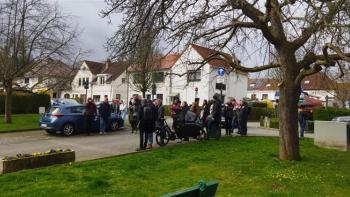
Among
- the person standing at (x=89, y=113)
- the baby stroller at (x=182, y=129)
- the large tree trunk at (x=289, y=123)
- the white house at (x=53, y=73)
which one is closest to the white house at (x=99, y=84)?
the white house at (x=53, y=73)

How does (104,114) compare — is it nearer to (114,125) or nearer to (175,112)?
(114,125)

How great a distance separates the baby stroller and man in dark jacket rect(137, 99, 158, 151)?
102cm

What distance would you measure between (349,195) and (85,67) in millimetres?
75599

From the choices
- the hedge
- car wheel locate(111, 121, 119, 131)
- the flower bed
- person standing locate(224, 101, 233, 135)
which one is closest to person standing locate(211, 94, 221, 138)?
person standing locate(224, 101, 233, 135)

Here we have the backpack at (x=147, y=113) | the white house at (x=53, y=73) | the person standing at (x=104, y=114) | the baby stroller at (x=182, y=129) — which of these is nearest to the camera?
the backpack at (x=147, y=113)

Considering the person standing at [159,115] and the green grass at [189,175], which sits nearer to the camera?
the green grass at [189,175]

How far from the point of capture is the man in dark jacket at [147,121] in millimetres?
16186

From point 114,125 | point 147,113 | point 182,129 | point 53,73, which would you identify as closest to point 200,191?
point 147,113

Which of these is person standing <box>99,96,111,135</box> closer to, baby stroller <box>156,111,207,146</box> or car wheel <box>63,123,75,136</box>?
car wheel <box>63,123,75,136</box>

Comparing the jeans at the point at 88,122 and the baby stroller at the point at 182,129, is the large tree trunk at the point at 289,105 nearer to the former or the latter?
the baby stroller at the point at 182,129

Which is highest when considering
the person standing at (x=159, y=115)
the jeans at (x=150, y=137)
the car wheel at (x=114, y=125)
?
the person standing at (x=159, y=115)

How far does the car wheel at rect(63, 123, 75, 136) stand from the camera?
72.5ft

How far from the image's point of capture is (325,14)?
11086 millimetres

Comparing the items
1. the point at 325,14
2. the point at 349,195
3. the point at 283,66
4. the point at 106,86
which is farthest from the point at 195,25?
the point at 106,86
